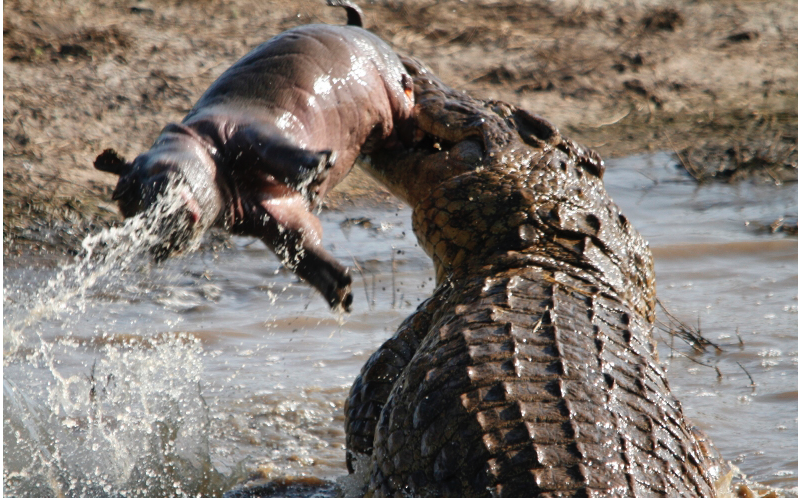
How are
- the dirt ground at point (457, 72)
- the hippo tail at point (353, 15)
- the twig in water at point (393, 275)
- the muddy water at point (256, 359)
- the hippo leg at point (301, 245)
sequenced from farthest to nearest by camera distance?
the dirt ground at point (457, 72) < the twig in water at point (393, 275) < the muddy water at point (256, 359) < the hippo tail at point (353, 15) < the hippo leg at point (301, 245)

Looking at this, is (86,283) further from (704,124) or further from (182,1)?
(704,124)

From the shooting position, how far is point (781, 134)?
326 inches

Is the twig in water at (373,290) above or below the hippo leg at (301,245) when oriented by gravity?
below

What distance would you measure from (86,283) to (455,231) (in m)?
1.23

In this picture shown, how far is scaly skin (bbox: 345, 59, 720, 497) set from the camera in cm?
198

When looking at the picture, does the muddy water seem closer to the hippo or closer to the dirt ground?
the hippo

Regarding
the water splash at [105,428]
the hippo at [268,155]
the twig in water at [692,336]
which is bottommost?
the water splash at [105,428]

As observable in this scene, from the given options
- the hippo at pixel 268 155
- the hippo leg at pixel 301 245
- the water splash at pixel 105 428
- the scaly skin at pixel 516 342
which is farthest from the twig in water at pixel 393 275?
the hippo leg at pixel 301 245

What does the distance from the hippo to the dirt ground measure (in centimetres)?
343

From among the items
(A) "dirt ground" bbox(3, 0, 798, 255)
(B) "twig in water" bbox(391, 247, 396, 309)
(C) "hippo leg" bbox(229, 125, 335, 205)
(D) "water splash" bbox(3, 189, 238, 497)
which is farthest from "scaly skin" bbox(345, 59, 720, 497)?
(A) "dirt ground" bbox(3, 0, 798, 255)

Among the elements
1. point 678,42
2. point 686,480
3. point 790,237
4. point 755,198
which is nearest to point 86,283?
point 686,480

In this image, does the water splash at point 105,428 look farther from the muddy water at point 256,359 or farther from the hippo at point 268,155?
the hippo at point 268,155

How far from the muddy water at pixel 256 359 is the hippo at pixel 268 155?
0.52m

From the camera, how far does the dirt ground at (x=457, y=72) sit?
6.27 metres
